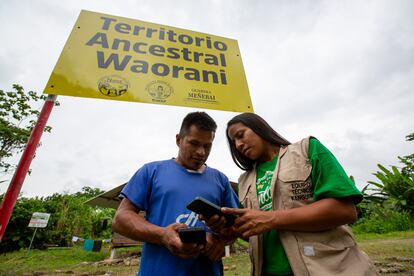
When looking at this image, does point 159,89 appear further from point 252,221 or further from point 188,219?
point 252,221

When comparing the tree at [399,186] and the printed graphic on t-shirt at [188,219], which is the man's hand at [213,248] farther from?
the tree at [399,186]

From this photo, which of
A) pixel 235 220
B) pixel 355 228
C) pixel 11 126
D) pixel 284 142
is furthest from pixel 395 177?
pixel 11 126

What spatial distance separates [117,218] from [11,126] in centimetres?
1348

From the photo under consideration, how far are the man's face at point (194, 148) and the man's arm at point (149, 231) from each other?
50 centimetres

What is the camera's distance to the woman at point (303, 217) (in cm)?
110

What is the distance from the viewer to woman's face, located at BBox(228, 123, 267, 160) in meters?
1.62

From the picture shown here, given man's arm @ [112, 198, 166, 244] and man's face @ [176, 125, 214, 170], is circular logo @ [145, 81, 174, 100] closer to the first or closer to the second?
man's face @ [176, 125, 214, 170]

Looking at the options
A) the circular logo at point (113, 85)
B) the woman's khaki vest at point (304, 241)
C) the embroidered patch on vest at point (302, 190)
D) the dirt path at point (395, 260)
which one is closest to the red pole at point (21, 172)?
the circular logo at point (113, 85)

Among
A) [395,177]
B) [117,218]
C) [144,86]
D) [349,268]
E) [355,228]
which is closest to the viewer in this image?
[349,268]

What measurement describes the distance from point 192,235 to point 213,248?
322 millimetres

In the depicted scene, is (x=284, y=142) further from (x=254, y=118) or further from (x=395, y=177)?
(x=395, y=177)

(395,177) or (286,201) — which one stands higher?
(395,177)

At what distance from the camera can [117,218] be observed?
4.43 ft

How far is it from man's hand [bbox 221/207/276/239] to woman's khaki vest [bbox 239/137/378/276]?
0.56 ft
